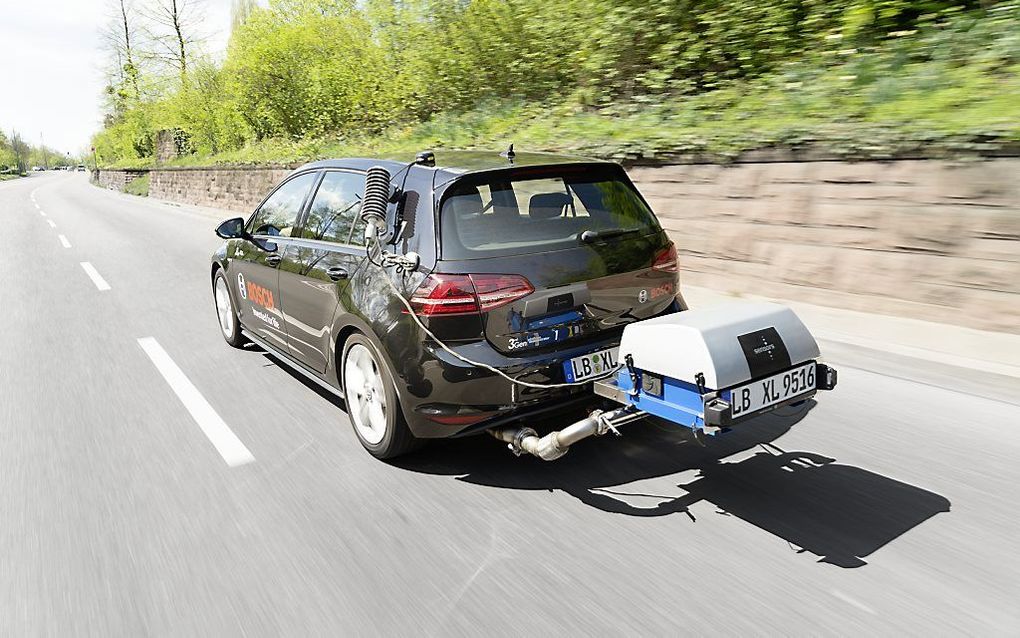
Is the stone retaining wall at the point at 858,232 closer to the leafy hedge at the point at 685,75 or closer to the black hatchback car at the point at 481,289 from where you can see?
the leafy hedge at the point at 685,75

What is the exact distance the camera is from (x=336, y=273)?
14.6 feet

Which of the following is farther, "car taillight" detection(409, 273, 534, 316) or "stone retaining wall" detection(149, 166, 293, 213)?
"stone retaining wall" detection(149, 166, 293, 213)

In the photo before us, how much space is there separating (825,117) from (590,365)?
4.77 metres

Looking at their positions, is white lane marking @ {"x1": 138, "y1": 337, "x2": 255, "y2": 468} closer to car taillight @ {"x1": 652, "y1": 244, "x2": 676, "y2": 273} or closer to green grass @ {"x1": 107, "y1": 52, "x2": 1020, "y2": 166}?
car taillight @ {"x1": 652, "y1": 244, "x2": 676, "y2": 273}

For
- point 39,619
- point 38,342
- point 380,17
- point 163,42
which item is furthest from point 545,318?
point 163,42

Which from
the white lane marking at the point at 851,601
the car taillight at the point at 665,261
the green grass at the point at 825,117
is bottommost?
the white lane marking at the point at 851,601

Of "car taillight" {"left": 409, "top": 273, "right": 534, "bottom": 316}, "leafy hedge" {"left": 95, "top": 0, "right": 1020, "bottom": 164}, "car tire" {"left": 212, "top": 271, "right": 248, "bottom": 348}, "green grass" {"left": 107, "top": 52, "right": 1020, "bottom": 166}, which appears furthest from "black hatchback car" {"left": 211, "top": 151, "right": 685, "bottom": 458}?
"leafy hedge" {"left": 95, "top": 0, "right": 1020, "bottom": 164}

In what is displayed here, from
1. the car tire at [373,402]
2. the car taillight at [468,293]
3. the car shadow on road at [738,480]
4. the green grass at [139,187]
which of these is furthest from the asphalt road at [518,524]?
the green grass at [139,187]

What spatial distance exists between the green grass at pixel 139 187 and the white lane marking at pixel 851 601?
168 feet

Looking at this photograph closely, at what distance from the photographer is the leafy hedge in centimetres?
683

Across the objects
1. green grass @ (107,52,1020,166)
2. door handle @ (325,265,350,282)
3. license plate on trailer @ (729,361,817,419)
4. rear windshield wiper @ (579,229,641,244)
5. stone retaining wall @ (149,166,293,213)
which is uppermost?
green grass @ (107,52,1020,166)

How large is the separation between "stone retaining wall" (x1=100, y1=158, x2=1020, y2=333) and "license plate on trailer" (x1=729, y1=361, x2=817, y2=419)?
314 centimetres

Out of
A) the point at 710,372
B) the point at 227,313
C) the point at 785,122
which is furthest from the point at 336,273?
the point at 785,122

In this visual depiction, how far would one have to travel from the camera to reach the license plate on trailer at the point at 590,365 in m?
3.83
